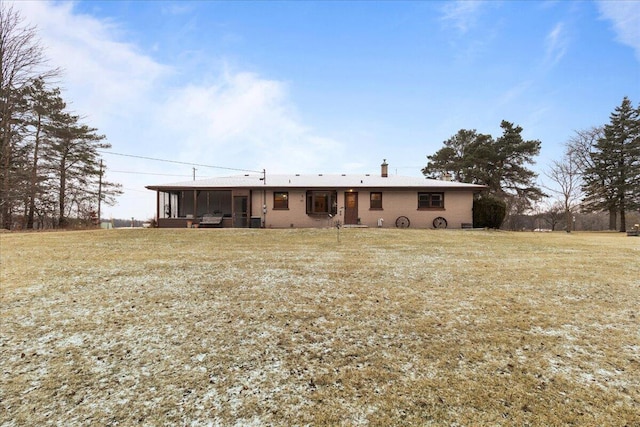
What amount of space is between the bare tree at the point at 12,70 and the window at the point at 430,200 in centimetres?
2524

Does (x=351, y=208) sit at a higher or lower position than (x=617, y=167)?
lower

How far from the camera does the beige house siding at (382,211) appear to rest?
67.6 ft

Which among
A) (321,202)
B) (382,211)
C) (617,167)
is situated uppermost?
(617,167)

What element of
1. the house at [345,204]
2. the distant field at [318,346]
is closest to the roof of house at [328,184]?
the house at [345,204]

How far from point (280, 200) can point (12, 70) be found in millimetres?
17579

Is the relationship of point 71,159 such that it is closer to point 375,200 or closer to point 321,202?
point 321,202

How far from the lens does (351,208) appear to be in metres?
21.0

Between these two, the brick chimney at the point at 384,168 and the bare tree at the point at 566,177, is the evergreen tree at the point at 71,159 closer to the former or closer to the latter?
the brick chimney at the point at 384,168

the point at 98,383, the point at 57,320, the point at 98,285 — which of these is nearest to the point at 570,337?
the point at 98,383

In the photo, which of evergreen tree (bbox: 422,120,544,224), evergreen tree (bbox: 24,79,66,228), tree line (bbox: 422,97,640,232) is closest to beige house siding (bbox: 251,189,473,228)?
tree line (bbox: 422,97,640,232)

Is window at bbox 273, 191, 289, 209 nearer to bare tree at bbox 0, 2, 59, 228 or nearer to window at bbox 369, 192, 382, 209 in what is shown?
window at bbox 369, 192, 382, 209

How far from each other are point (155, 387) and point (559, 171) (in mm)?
36522

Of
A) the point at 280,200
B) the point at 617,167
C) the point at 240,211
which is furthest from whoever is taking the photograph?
the point at 617,167

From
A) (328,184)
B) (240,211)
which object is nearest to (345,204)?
(328,184)
